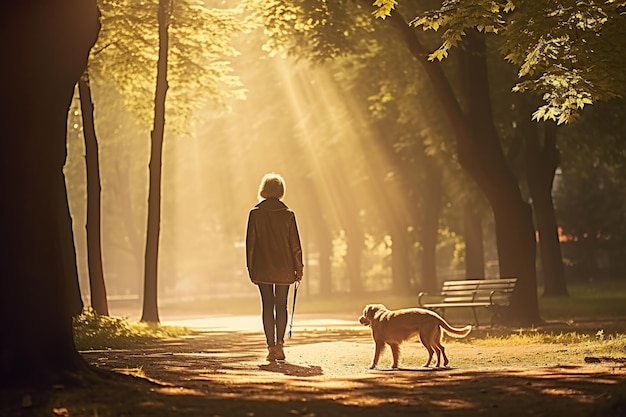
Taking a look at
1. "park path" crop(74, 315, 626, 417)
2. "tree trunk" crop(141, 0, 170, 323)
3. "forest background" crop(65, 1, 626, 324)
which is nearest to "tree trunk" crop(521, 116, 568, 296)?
"forest background" crop(65, 1, 626, 324)

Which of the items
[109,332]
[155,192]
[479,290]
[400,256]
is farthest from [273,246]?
[400,256]

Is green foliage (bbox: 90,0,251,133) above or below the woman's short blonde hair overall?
above

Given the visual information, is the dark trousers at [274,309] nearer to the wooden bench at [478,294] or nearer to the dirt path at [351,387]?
the dirt path at [351,387]

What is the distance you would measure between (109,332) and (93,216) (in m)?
4.93

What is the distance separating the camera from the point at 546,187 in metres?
34.8

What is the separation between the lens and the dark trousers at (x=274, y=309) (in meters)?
13.5

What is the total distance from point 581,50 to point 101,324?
10.1m

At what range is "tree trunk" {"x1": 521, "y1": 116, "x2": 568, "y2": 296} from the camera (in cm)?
3434

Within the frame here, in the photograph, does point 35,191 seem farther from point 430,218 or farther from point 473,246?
point 430,218

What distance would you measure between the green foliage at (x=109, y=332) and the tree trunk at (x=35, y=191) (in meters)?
7.54

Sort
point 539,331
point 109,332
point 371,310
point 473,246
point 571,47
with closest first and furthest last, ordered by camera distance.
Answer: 1. point 371,310
2. point 571,47
3. point 539,331
4. point 109,332
5. point 473,246

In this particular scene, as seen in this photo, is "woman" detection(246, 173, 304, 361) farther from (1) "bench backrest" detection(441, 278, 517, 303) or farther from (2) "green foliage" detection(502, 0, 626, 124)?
(1) "bench backrest" detection(441, 278, 517, 303)

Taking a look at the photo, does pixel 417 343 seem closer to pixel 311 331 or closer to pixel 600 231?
pixel 311 331

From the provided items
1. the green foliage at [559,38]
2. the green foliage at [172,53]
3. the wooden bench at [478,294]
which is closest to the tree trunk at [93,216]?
the green foliage at [172,53]
